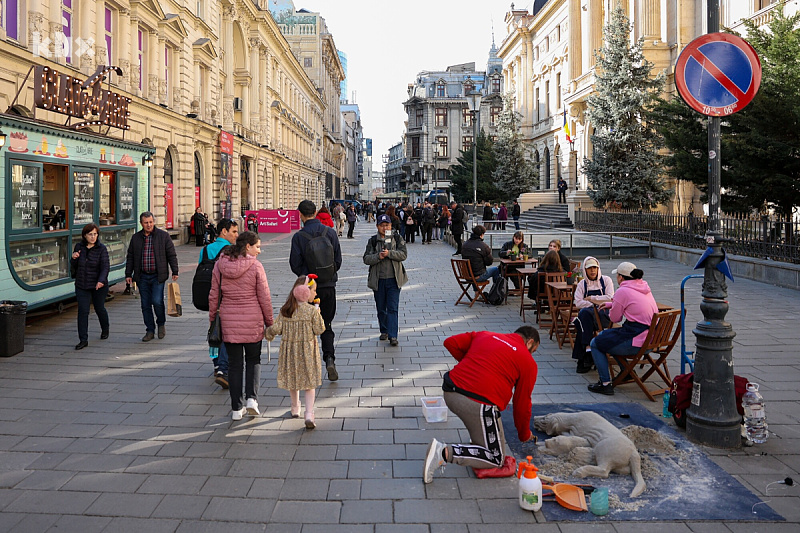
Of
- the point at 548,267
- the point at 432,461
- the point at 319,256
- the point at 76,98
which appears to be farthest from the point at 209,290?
the point at 76,98

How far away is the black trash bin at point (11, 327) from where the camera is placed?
805cm

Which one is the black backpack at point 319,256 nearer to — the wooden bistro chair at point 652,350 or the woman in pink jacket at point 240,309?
the woman in pink jacket at point 240,309

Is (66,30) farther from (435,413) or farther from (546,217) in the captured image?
(546,217)

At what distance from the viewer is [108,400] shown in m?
6.39

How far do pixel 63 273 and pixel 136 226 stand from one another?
3.16 metres

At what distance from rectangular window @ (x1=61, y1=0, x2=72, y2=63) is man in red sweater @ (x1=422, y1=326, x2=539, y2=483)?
17.1m

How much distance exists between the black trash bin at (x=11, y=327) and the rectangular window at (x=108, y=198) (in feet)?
14.0

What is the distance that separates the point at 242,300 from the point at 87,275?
415cm

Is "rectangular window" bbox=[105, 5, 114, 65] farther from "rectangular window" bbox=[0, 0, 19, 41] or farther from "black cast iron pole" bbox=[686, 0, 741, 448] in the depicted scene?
"black cast iron pole" bbox=[686, 0, 741, 448]

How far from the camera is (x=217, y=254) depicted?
7.10m

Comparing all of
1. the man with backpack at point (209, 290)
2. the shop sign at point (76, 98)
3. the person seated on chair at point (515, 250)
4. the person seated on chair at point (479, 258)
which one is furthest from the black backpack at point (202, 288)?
the shop sign at point (76, 98)

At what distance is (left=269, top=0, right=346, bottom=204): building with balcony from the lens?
79.8 metres

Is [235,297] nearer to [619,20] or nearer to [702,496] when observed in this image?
[702,496]

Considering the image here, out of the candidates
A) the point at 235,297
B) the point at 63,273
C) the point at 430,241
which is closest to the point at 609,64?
the point at 430,241
